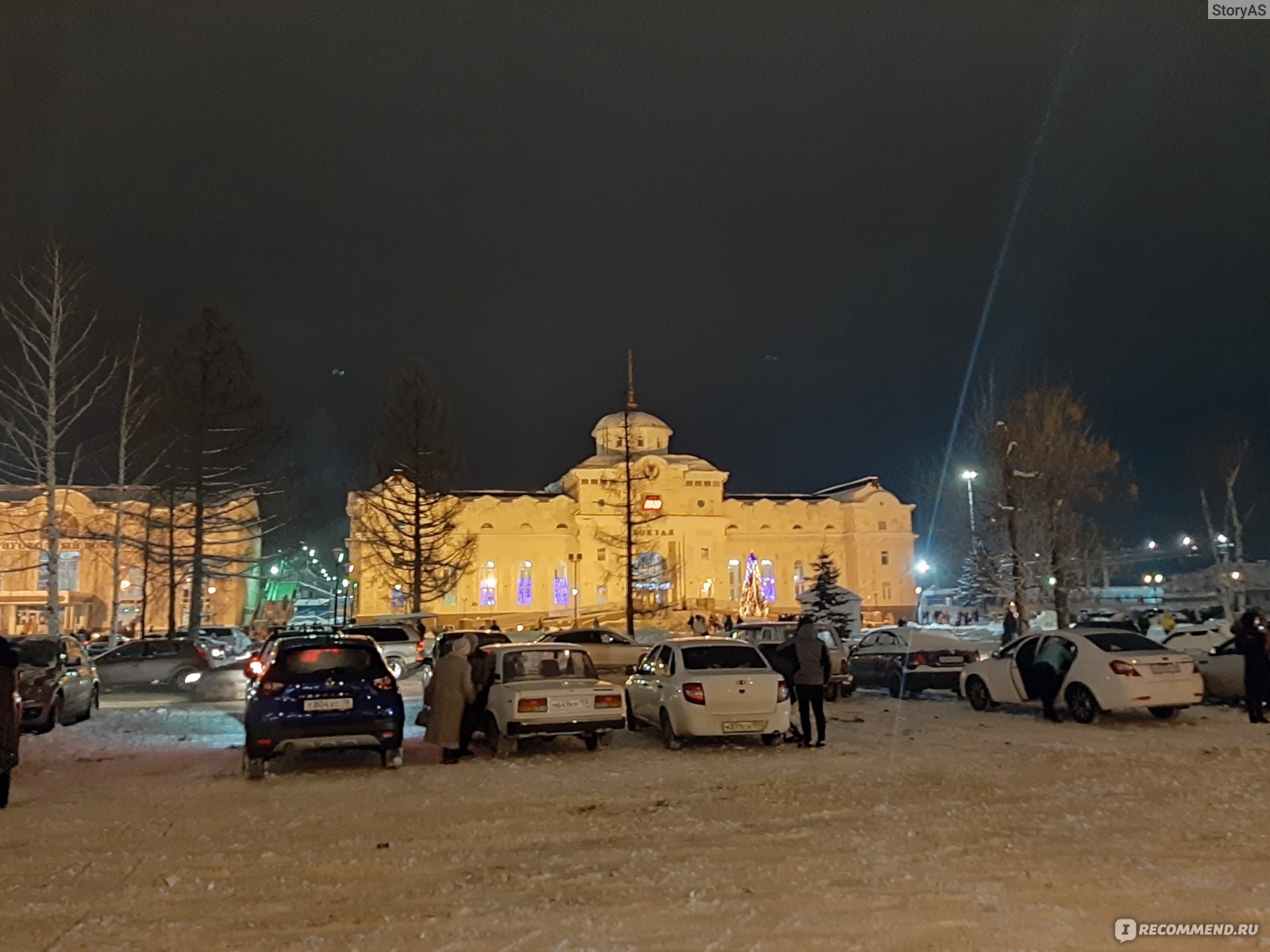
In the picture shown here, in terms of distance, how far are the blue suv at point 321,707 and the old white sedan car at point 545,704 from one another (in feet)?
4.42

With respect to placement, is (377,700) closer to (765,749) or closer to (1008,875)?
(765,749)

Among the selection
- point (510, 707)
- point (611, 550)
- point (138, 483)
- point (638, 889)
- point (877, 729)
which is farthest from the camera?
point (611, 550)

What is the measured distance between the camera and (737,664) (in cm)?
1361

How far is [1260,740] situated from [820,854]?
29.1 ft

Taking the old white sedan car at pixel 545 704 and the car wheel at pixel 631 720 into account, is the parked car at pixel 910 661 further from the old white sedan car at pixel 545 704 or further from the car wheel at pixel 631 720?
the old white sedan car at pixel 545 704

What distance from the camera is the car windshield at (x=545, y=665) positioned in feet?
43.5

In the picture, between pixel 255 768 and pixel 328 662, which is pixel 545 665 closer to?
pixel 328 662

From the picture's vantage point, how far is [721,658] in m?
13.7

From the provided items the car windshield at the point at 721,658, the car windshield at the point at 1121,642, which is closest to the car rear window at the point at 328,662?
the car windshield at the point at 721,658

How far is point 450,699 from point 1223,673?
13139 mm

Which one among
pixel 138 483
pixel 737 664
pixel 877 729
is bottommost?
pixel 877 729

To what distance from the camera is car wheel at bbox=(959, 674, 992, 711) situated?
17.2 m

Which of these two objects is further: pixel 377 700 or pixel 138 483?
pixel 138 483

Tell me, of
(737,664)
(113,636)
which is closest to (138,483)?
(113,636)
